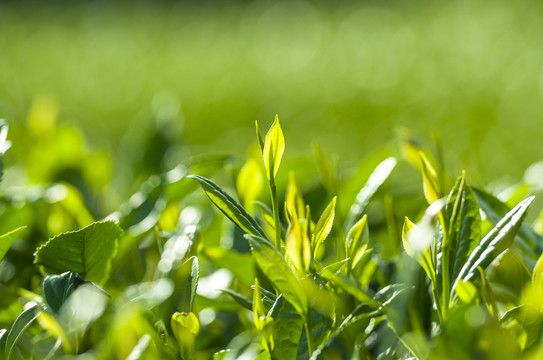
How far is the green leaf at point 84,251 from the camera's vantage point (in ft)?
2.51

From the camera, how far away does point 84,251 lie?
78cm

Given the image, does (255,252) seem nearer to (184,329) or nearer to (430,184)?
(184,329)

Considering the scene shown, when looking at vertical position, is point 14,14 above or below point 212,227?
below

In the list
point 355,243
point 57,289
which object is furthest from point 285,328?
point 57,289

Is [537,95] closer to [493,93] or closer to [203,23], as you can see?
[493,93]

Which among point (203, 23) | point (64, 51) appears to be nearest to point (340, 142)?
point (64, 51)

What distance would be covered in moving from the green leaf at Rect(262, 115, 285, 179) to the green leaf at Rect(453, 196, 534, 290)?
0.23 metres

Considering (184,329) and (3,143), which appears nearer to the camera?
(184,329)

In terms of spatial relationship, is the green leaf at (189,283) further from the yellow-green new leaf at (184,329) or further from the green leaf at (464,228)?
the green leaf at (464,228)

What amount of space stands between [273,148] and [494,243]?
0.86 feet

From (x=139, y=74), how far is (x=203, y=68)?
2.16 ft

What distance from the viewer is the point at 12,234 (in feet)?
2.44

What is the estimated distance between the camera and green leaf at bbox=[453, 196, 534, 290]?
65 cm

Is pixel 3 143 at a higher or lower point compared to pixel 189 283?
higher
